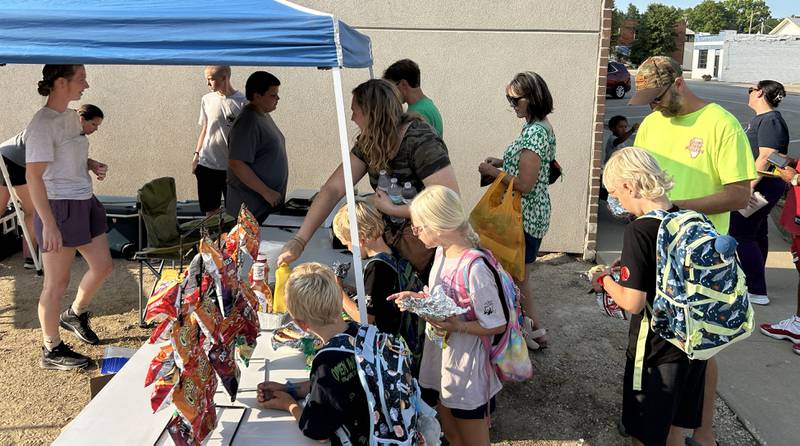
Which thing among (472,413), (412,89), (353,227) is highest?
(412,89)

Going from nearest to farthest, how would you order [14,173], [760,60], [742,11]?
1. [14,173]
2. [760,60]
3. [742,11]

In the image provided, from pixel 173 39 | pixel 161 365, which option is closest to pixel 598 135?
pixel 173 39

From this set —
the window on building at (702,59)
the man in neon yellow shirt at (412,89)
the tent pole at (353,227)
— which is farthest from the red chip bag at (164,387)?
the window on building at (702,59)

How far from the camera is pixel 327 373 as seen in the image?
193 centimetres

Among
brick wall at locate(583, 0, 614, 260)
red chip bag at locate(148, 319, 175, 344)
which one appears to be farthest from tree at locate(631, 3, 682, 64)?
red chip bag at locate(148, 319, 175, 344)

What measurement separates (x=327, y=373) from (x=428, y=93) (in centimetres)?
420

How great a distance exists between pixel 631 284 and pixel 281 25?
157 cm

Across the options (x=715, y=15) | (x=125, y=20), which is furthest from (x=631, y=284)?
(x=715, y=15)

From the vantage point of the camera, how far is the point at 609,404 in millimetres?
3432

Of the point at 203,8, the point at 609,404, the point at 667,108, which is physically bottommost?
the point at 609,404

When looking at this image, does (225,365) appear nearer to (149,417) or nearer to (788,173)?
(149,417)

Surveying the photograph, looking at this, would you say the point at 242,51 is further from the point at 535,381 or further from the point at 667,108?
the point at 535,381

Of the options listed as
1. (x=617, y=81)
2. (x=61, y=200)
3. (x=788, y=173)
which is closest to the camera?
(x=61, y=200)

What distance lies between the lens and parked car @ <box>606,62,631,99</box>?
976 inches
